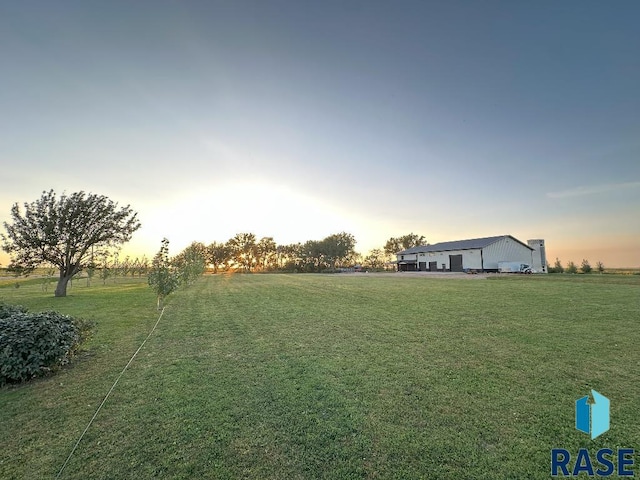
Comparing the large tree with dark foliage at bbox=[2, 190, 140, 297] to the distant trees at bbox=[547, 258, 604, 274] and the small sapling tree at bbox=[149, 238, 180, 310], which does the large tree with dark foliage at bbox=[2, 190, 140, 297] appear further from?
the distant trees at bbox=[547, 258, 604, 274]

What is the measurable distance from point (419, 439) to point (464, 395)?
1.46 m

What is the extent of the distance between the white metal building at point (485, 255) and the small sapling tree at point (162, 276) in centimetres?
4168

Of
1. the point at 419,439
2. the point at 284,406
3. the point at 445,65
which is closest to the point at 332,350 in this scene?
the point at 284,406

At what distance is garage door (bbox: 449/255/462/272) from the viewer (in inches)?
1772

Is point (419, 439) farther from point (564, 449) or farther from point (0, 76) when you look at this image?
point (0, 76)

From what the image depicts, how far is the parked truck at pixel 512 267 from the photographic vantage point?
38963 millimetres

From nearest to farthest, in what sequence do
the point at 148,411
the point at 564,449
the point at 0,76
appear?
the point at 564,449 < the point at 148,411 < the point at 0,76

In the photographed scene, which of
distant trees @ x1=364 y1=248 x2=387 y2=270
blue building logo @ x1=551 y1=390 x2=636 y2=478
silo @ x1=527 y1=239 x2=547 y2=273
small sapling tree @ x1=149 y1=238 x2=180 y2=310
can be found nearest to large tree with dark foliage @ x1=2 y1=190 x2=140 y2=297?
small sapling tree @ x1=149 y1=238 x2=180 y2=310

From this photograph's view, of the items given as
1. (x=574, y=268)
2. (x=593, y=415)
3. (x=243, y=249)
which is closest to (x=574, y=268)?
(x=574, y=268)

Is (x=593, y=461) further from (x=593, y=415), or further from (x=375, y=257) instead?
(x=375, y=257)

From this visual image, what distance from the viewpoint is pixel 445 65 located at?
547 inches

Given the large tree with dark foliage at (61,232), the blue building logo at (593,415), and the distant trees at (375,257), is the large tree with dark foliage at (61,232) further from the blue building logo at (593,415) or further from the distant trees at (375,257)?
the distant trees at (375,257)

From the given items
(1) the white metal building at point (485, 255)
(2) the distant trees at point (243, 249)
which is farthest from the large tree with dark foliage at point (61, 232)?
(2) the distant trees at point (243, 249)

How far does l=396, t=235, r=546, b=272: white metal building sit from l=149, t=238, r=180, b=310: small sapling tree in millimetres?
41679
